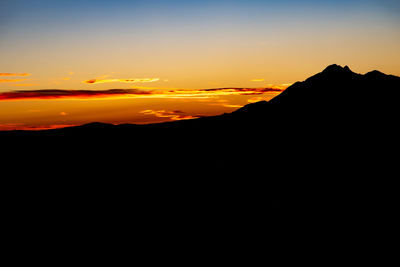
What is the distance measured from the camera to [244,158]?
324 ft

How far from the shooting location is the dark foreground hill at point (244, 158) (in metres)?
72.6

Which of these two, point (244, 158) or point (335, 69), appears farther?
point (335, 69)

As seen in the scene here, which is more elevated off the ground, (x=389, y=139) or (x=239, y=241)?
(x=389, y=139)

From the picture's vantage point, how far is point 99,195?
7281cm

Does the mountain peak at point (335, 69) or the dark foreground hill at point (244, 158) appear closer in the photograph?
the dark foreground hill at point (244, 158)

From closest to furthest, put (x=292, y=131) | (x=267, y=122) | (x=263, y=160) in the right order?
(x=263, y=160) → (x=292, y=131) → (x=267, y=122)

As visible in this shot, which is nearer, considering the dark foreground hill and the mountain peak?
the dark foreground hill

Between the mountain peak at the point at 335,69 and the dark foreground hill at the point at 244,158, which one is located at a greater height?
the mountain peak at the point at 335,69

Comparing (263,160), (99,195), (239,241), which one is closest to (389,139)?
(263,160)

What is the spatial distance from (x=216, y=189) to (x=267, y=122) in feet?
185

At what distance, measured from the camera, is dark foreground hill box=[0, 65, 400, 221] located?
7256cm

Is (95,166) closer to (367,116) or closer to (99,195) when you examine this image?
(99,195)

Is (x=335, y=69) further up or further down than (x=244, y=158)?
further up

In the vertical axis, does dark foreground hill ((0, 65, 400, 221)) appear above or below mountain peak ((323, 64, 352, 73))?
below
